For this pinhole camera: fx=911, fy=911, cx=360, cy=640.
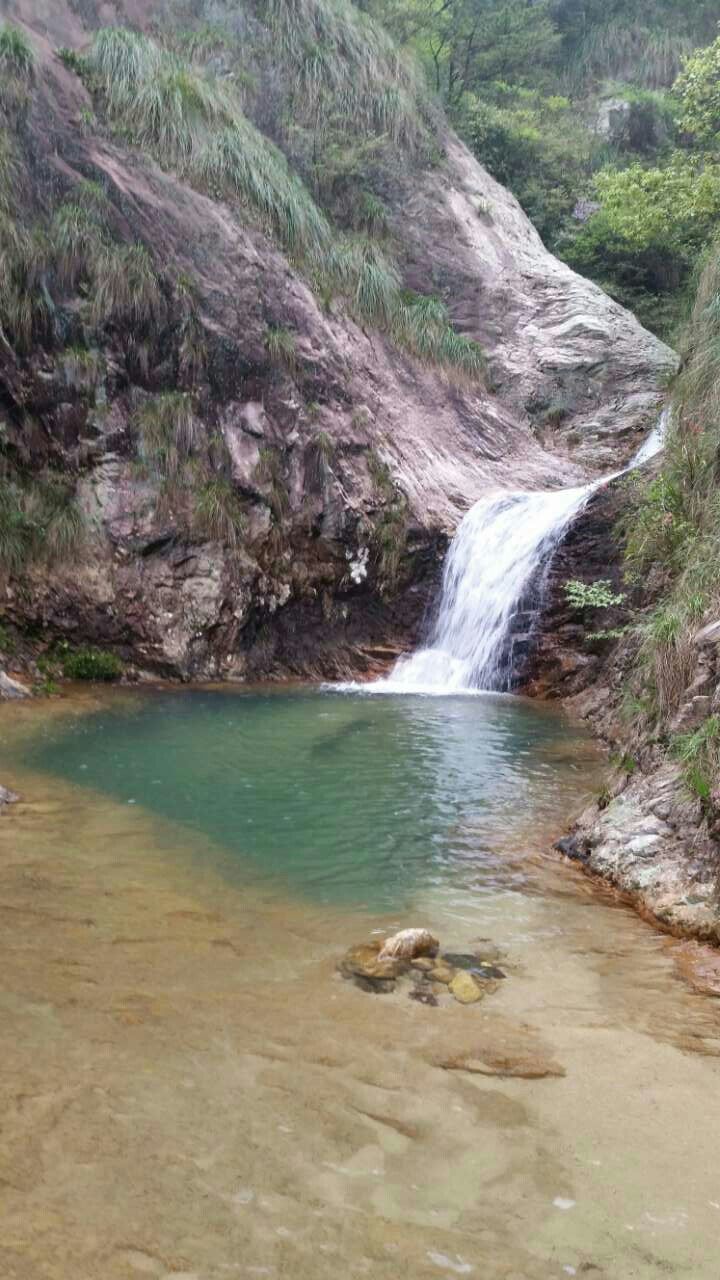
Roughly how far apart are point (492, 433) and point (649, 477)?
15.7ft

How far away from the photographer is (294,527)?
11.4m

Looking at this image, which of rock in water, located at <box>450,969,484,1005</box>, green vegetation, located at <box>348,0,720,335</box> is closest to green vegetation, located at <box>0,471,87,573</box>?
rock in water, located at <box>450,969,484,1005</box>

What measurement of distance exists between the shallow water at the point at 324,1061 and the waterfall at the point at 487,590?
546 centimetres

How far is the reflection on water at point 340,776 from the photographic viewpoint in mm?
4793

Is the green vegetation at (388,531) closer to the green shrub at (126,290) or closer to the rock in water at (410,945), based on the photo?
the green shrub at (126,290)

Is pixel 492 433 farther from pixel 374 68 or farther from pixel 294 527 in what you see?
pixel 374 68

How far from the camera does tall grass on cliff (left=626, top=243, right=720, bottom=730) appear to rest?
17.4ft

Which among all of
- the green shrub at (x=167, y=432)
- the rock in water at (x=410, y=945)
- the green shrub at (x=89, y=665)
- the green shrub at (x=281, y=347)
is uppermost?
the green shrub at (x=281, y=347)

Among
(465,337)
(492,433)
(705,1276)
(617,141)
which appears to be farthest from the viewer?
(617,141)

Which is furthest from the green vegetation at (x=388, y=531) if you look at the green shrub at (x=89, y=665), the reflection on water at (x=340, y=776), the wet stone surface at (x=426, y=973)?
the wet stone surface at (x=426, y=973)

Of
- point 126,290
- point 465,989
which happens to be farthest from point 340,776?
point 126,290

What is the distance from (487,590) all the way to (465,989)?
842 centimetres

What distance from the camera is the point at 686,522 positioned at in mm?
7609

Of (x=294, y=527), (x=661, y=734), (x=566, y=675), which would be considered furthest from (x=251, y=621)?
(x=661, y=734)
